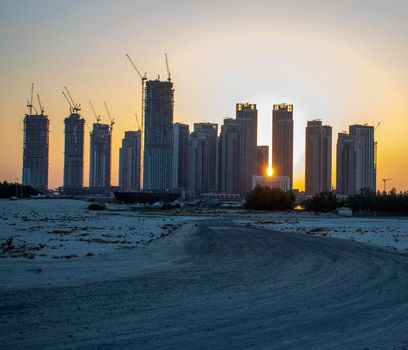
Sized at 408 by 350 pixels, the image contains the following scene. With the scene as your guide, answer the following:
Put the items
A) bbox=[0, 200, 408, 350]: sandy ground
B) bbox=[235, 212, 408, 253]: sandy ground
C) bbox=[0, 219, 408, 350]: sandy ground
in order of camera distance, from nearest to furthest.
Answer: bbox=[0, 219, 408, 350]: sandy ground < bbox=[0, 200, 408, 350]: sandy ground < bbox=[235, 212, 408, 253]: sandy ground

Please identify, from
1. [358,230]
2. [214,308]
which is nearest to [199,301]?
[214,308]

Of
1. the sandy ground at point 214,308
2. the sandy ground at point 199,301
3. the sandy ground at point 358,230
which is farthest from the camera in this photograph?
the sandy ground at point 358,230

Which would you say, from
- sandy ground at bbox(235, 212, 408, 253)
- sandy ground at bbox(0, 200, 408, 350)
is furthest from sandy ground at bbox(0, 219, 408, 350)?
sandy ground at bbox(235, 212, 408, 253)

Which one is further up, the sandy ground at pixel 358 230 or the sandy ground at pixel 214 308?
the sandy ground at pixel 214 308

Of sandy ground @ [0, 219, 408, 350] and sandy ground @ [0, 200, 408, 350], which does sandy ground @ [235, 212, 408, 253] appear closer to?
sandy ground @ [0, 200, 408, 350]

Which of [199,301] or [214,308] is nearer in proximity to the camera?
[214,308]

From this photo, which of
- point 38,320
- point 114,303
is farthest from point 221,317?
point 38,320

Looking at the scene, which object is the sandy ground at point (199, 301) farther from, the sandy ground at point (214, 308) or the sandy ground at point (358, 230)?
the sandy ground at point (358, 230)

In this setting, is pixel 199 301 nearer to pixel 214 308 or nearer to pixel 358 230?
pixel 214 308

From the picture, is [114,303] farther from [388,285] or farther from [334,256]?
[334,256]

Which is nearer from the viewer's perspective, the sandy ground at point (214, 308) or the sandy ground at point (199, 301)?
the sandy ground at point (214, 308)

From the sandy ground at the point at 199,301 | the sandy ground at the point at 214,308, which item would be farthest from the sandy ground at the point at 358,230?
the sandy ground at the point at 214,308

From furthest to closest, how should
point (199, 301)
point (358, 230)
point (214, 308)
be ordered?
point (358, 230) < point (199, 301) < point (214, 308)

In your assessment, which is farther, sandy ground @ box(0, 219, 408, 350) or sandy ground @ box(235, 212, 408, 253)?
sandy ground @ box(235, 212, 408, 253)
